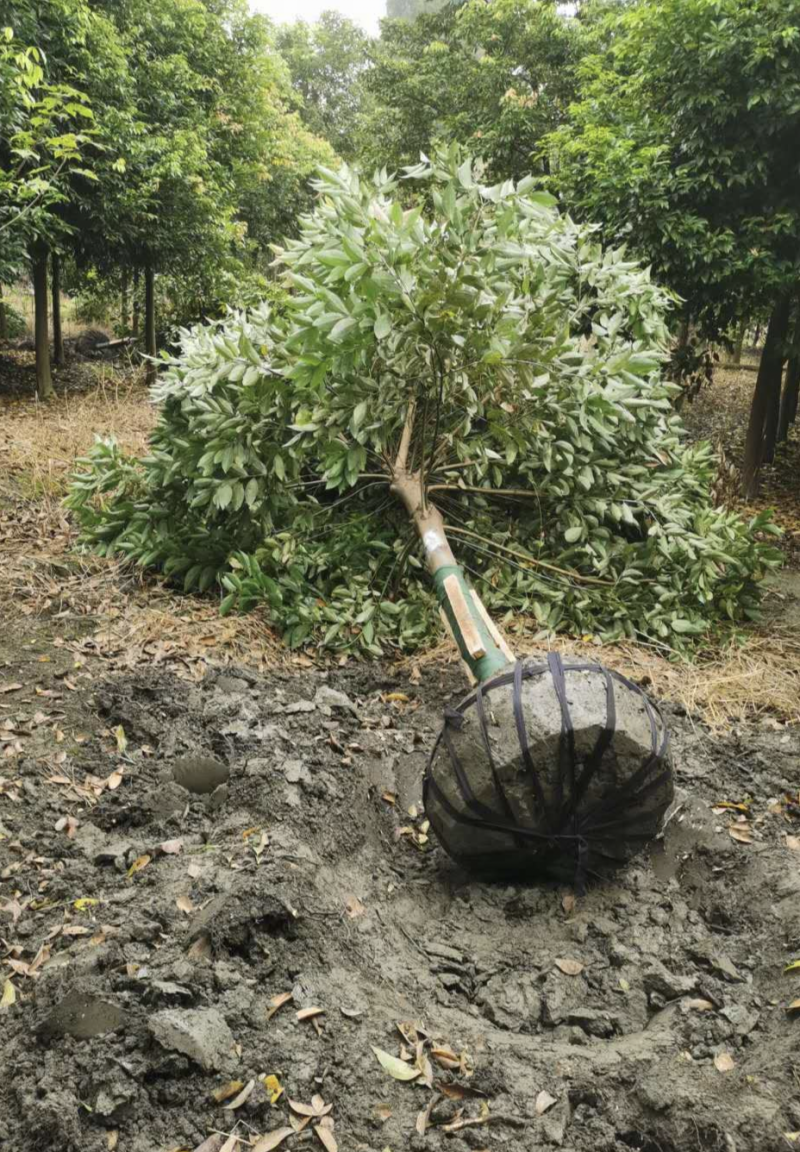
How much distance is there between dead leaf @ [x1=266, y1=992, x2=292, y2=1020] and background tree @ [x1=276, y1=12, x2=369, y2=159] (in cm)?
3311

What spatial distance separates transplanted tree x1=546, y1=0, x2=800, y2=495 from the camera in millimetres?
5918

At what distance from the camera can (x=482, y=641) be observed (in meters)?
2.87

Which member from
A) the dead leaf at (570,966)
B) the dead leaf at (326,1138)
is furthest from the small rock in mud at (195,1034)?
the dead leaf at (570,966)

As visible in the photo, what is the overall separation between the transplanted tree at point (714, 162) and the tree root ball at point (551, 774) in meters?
5.13

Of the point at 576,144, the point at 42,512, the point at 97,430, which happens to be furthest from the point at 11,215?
the point at 576,144

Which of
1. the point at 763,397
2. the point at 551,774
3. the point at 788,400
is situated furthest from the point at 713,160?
the point at 551,774

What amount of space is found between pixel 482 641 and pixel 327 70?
3678 centimetres

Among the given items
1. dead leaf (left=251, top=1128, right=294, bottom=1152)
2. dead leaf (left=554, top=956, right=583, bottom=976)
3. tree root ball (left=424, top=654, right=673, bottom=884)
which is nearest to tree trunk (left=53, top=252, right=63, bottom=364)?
tree root ball (left=424, top=654, right=673, bottom=884)

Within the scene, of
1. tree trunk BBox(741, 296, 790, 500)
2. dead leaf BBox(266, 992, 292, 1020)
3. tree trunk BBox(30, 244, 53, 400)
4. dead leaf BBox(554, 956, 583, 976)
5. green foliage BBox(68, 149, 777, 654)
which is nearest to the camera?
dead leaf BBox(266, 992, 292, 1020)

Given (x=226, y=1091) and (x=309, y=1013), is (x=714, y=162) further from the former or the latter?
(x=226, y=1091)

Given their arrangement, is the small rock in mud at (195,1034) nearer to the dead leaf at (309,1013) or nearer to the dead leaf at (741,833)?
the dead leaf at (309,1013)

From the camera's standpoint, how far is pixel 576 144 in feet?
26.6

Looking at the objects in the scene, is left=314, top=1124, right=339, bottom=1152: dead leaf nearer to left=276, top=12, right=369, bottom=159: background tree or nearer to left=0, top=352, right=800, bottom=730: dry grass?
left=0, top=352, right=800, bottom=730: dry grass

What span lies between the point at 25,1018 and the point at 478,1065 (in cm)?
102
